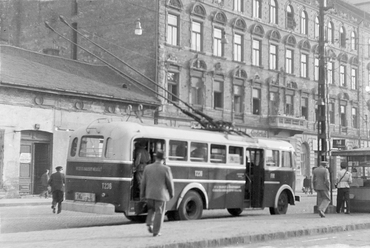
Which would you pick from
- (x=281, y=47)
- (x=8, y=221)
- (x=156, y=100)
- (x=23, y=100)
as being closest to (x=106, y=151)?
(x=8, y=221)

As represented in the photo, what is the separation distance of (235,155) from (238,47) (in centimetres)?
2513

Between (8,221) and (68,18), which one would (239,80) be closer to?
(68,18)

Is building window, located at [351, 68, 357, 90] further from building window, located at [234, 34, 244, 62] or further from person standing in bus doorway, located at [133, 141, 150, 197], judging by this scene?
person standing in bus doorway, located at [133, 141, 150, 197]

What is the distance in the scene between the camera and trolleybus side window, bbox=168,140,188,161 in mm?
17656

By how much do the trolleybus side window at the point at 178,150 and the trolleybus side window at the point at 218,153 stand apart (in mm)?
1190

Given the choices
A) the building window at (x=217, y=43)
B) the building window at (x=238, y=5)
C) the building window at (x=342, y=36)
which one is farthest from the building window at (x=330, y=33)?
the building window at (x=217, y=43)

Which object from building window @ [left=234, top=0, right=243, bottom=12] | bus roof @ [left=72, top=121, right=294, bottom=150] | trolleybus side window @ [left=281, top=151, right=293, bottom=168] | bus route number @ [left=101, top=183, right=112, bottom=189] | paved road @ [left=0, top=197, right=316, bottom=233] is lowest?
paved road @ [left=0, top=197, right=316, bottom=233]

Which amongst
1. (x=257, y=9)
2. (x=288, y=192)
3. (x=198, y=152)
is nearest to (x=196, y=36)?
(x=257, y=9)

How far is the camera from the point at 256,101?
45812 millimetres

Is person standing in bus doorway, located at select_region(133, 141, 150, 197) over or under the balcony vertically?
under

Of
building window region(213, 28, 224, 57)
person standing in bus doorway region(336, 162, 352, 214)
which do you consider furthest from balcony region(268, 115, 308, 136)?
person standing in bus doorway region(336, 162, 352, 214)

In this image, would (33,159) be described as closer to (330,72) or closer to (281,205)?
(281,205)

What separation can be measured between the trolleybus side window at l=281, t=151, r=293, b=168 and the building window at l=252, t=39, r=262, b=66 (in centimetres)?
2354

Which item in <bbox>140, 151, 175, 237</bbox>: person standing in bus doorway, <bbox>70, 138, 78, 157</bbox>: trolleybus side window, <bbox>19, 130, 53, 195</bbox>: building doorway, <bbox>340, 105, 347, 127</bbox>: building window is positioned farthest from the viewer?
<bbox>340, 105, 347, 127</bbox>: building window
